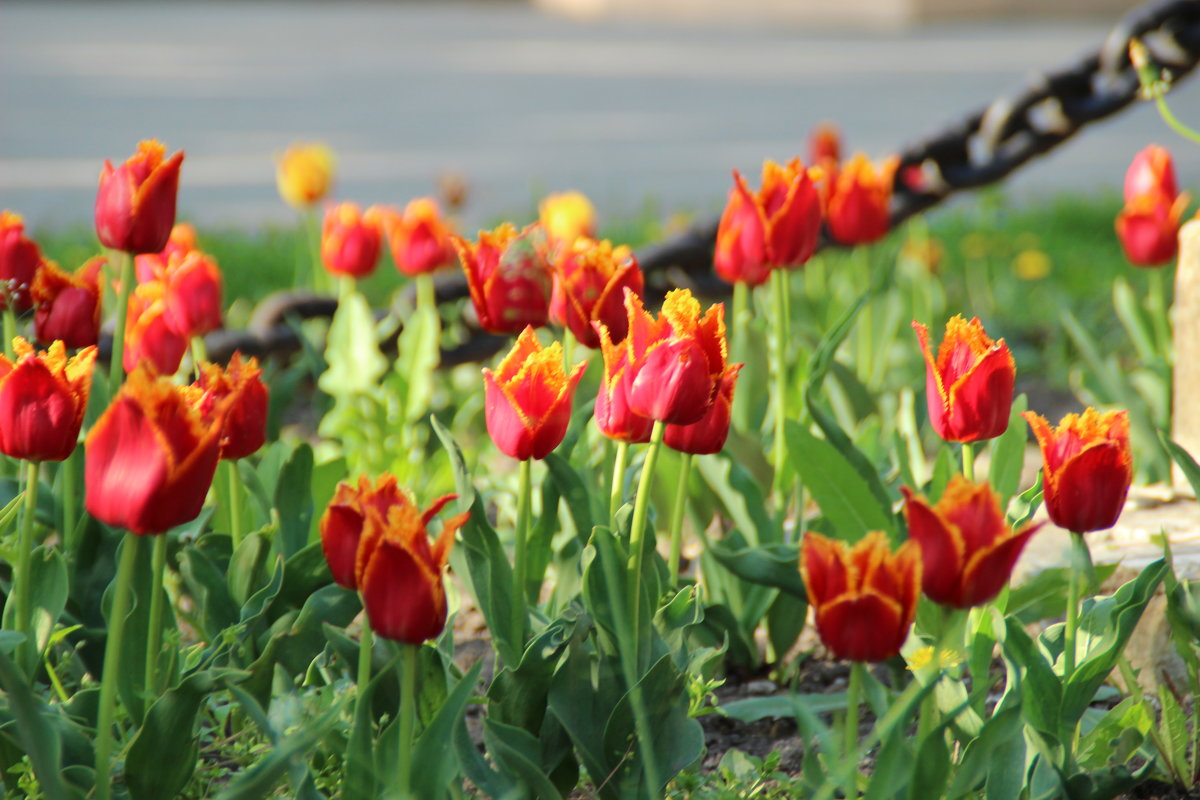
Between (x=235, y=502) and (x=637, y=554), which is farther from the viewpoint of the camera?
(x=235, y=502)

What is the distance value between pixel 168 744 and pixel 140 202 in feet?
1.55

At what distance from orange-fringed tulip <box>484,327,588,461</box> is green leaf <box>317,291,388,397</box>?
905mm

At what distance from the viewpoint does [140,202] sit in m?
1.29

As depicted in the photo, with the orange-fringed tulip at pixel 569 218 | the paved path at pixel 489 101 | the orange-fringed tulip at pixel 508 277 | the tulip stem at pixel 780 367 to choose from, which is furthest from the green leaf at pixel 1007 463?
the paved path at pixel 489 101

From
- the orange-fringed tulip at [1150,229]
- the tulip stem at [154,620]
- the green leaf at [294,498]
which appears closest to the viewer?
the tulip stem at [154,620]

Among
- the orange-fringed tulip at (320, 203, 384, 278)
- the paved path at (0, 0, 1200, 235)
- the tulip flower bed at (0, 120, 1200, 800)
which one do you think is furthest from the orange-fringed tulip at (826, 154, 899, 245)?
the paved path at (0, 0, 1200, 235)

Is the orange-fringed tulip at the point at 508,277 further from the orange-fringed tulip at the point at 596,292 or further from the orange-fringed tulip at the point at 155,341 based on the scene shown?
the orange-fringed tulip at the point at 155,341

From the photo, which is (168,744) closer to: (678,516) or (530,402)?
(530,402)

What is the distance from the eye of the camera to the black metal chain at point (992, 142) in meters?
2.09

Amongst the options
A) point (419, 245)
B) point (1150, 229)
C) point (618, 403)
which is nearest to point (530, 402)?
point (618, 403)

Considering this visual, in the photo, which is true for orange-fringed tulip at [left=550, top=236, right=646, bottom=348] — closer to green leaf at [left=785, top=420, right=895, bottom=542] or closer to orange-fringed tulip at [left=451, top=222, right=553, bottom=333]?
orange-fringed tulip at [left=451, top=222, right=553, bottom=333]

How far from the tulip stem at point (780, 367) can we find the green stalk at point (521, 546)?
0.41 meters

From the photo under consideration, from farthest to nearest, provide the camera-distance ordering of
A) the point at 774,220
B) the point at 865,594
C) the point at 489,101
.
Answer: the point at 489,101 < the point at 774,220 < the point at 865,594

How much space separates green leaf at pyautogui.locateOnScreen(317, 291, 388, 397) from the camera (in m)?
2.02
